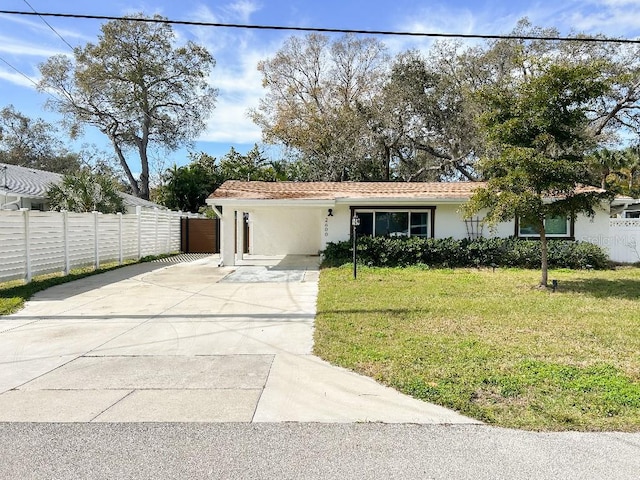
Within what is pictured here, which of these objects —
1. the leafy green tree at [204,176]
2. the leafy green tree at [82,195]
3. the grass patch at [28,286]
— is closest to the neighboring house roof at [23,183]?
the leafy green tree at [82,195]

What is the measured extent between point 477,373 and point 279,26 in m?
6.29

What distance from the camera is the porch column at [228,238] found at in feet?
48.8

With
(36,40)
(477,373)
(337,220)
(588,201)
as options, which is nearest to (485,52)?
(337,220)

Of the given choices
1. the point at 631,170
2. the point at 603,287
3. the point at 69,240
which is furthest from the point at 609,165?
the point at 69,240

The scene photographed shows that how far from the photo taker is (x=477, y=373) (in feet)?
14.9

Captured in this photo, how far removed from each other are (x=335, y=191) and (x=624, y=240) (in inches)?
394

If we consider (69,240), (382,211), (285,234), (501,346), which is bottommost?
(501,346)

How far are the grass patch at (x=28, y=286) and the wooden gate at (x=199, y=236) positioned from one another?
694 centimetres

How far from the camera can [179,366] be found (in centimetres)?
500

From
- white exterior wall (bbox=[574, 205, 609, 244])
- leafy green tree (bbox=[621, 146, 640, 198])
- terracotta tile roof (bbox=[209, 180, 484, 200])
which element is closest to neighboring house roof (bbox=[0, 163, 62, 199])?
terracotta tile roof (bbox=[209, 180, 484, 200])

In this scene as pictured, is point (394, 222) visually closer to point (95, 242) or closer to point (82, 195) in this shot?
point (95, 242)

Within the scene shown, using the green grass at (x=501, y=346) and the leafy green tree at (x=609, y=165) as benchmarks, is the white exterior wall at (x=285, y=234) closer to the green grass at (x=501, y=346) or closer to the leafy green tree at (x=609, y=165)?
the green grass at (x=501, y=346)

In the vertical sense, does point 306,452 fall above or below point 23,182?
below

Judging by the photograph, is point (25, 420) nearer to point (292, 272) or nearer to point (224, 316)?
point (224, 316)
